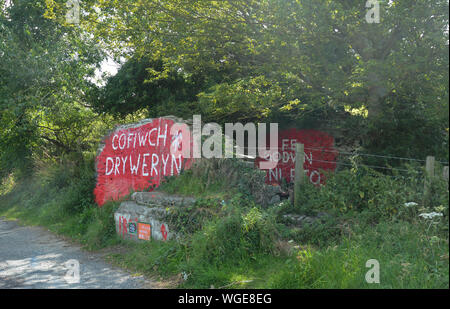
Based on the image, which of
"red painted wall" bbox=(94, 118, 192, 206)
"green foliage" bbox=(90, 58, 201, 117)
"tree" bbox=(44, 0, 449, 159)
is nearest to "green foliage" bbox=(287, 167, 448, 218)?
"tree" bbox=(44, 0, 449, 159)

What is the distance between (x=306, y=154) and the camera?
11945 millimetres

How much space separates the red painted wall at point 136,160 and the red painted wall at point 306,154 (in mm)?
4506

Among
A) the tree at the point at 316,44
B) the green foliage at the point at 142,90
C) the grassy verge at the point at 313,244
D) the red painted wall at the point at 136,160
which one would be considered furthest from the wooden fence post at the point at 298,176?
the green foliage at the point at 142,90

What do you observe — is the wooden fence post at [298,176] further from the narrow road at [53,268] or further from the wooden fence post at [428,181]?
the narrow road at [53,268]

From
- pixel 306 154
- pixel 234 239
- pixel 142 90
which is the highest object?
pixel 142 90

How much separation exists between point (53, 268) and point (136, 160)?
3.54m

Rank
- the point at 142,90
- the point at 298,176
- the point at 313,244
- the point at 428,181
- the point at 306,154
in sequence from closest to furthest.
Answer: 1. the point at 428,181
2. the point at 313,244
3. the point at 298,176
4. the point at 306,154
5. the point at 142,90

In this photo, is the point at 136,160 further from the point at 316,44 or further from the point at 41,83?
the point at 41,83

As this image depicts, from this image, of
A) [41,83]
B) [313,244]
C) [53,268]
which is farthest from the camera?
[41,83]

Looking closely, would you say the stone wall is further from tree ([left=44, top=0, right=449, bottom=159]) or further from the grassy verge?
tree ([left=44, top=0, right=449, bottom=159])

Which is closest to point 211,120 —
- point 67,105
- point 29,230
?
point 67,105

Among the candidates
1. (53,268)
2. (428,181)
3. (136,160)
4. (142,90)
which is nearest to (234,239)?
(428,181)

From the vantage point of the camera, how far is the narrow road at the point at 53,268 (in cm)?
552

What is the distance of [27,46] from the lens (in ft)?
46.0
